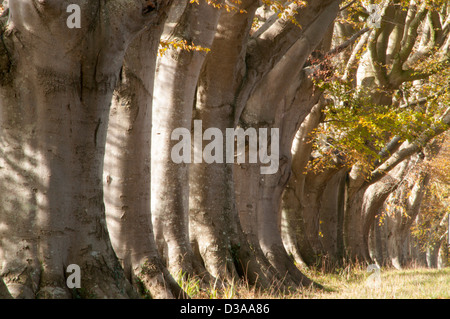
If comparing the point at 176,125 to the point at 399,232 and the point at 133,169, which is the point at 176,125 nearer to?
the point at 133,169

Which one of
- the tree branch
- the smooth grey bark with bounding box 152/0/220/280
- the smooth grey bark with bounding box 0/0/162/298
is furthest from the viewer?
the tree branch

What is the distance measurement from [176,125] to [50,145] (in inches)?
130

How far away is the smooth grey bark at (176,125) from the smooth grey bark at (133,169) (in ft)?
3.62

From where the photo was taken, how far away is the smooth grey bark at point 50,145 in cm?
600

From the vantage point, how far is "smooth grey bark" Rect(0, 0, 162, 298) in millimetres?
5996

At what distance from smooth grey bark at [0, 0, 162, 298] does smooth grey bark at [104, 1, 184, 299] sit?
1.35m

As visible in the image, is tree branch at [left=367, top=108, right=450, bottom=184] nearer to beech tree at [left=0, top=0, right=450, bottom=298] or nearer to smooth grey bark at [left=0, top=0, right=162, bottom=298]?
beech tree at [left=0, top=0, right=450, bottom=298]

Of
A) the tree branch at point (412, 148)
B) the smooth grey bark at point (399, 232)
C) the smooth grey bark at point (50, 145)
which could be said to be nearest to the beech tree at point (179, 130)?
the smooth grey bark at point (50, 145)

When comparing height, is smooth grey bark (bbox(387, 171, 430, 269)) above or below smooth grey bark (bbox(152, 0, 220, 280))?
below

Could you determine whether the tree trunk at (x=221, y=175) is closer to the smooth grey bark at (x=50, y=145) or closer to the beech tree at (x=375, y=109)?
the smooth grey bark at (x=50, y=145)

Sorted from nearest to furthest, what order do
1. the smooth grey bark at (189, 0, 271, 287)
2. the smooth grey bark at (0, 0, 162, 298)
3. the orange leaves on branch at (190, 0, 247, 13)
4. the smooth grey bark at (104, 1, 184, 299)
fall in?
the smooth grey bark at (0, 0, 162, 298) → the smooth grey bark at (104, 1, 184, 299) → the orange leaves on branch at (190, 0, 247, 13) → the smooth grey bark at (189, 0, 271, 287)

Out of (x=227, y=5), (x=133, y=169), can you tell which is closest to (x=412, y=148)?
(x=227, y=5)

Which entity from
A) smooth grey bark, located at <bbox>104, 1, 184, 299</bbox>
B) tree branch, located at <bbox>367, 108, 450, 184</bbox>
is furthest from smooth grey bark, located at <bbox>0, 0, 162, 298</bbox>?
tree branch, located at <bbox>367, 108, 450, 184</bbox>
